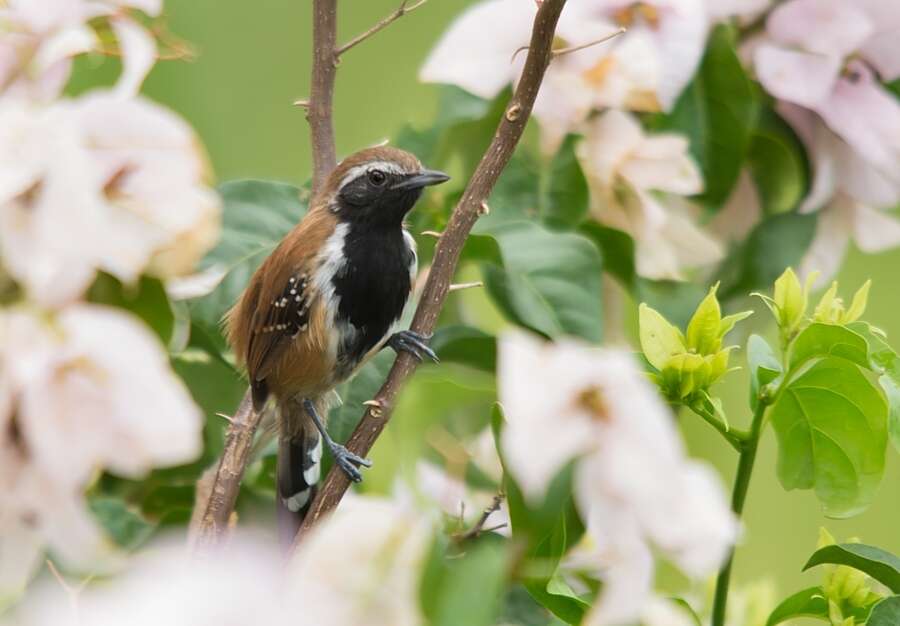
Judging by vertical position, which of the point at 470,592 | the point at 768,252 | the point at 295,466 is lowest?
the point at 295,466

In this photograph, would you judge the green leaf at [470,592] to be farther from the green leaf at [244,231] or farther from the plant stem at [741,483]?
the green leaf at [244,231]

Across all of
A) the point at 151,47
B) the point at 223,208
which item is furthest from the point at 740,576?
the point at 151,47

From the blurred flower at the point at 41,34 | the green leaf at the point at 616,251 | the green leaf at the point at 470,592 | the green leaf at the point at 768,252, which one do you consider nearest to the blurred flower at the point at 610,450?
the green leaf at the point at 470,592

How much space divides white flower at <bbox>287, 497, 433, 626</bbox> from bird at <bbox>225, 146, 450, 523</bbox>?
1.78 ft

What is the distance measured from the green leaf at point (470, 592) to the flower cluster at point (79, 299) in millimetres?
78

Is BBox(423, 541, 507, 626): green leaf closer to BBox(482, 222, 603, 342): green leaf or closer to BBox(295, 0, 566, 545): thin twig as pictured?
BBox(295, 0, 566, 545): thin twig

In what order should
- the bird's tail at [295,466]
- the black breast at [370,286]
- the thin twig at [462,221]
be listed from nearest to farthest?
the thin twig at [462,221] → the bird's tail at [295,466] → the black breast at [370,286]

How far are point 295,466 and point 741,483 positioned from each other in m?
0.39

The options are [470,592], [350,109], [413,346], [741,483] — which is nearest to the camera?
[470,592]

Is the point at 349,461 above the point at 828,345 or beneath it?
beneath

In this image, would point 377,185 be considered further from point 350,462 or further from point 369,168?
point 350,462

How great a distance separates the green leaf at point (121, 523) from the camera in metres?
0.79

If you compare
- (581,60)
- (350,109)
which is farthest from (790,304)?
(350,109)

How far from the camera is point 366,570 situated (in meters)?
0.35
